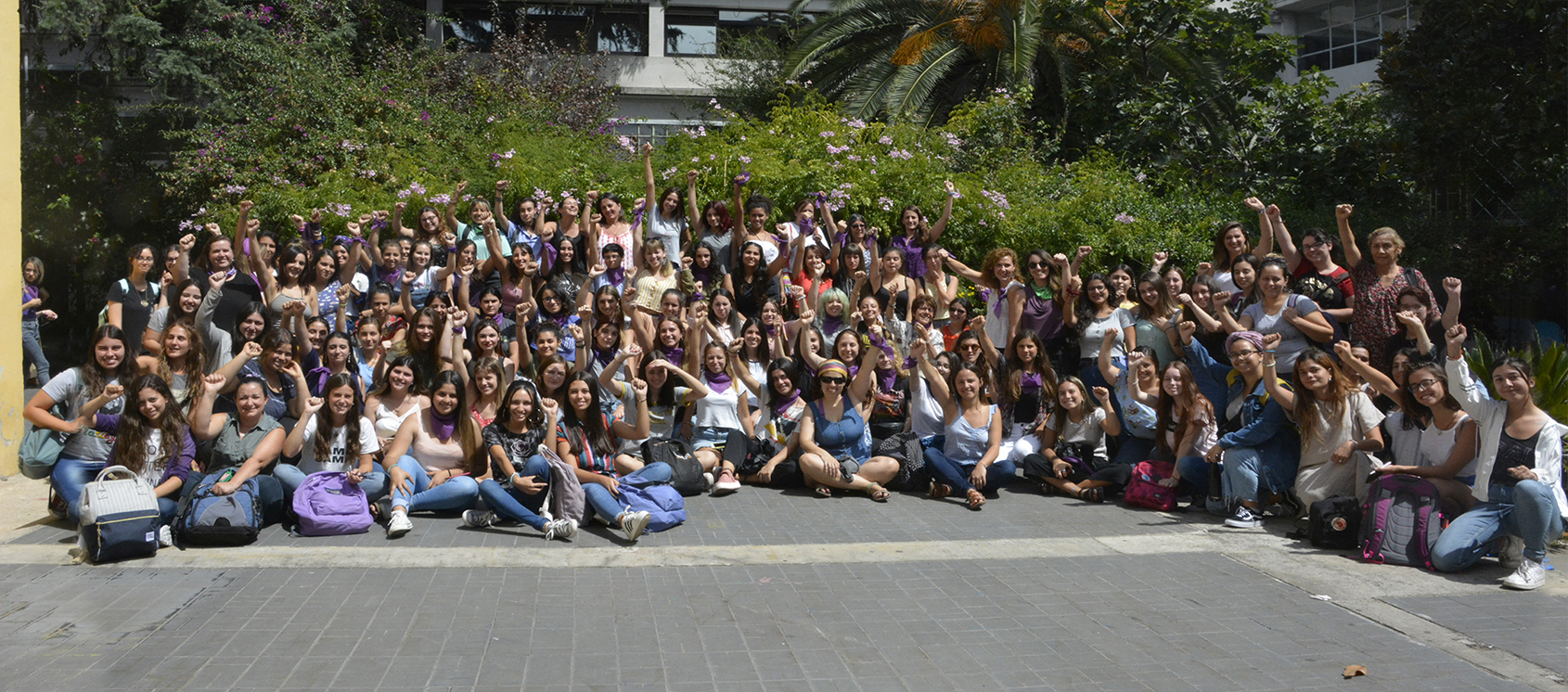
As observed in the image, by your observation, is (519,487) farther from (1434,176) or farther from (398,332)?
(1434,176)

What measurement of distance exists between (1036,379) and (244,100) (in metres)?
12.9

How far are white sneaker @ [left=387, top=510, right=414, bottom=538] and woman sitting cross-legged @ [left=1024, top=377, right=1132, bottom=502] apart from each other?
Result: 189 inches

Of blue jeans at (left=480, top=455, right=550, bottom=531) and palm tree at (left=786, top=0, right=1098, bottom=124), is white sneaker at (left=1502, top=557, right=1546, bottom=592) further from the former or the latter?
palm tree at (left=786, top=0, right=1098, bottom=124)

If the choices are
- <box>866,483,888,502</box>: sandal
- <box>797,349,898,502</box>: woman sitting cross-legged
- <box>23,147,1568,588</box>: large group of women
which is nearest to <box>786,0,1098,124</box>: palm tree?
<box>23,147,1568,588</box>: large group of women

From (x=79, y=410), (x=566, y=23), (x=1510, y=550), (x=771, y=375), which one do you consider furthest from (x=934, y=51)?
(x=79, y=410)

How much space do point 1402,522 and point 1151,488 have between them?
5.94 ft

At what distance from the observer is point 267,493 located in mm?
7008

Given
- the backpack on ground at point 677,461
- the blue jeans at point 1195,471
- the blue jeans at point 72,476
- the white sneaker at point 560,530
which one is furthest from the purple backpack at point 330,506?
the blue jeans at point 1195,471

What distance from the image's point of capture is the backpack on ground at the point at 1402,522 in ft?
21.3

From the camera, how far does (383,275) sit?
10211 millimetres

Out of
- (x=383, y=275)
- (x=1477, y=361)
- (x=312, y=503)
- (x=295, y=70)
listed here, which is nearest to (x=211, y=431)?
(x=312, y=503)

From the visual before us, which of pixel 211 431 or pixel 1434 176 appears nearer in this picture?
pixel 211 431

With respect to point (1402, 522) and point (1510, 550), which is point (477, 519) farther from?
point (1510, 550)

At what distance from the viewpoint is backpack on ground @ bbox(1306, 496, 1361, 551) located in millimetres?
6867
